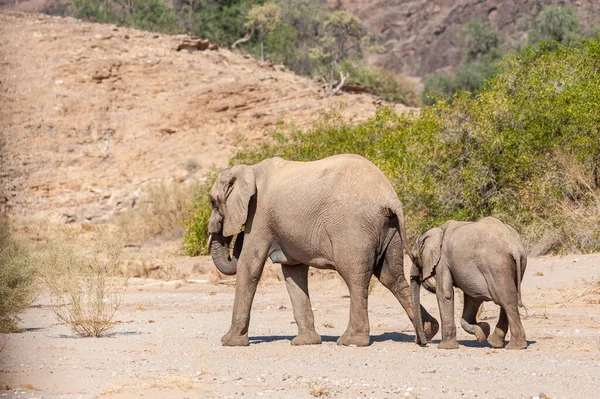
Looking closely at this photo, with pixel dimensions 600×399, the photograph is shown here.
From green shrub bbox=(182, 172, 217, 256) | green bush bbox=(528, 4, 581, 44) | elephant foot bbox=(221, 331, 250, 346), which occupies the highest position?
elephant foot bbox=(221, 331, 250, 346)

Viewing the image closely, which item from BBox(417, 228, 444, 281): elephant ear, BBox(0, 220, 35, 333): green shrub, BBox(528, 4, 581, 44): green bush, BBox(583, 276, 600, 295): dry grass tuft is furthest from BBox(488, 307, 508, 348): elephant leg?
BBox(528, 4, 581, 44): green bush

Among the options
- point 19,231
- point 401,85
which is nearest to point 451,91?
point 401,85

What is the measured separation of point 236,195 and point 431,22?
310 ft

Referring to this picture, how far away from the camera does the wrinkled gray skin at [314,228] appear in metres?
10.1

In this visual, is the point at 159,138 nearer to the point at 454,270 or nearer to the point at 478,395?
the point at 454,270

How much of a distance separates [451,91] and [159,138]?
105ft

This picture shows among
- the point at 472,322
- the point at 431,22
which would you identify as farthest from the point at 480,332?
the point at 431,22

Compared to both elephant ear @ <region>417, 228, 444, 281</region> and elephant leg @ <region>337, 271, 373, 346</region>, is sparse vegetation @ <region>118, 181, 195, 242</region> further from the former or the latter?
elephant ear @ <region>417, 228, 444, 281</region>

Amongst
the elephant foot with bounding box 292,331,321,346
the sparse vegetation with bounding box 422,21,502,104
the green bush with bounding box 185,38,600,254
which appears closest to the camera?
the elephant foot with bounding box 292,331,321,346

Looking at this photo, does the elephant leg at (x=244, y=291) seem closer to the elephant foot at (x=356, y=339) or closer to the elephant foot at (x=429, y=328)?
the elephant foot at (x=356, y=339)

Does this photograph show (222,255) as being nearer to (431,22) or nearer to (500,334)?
(500,334)

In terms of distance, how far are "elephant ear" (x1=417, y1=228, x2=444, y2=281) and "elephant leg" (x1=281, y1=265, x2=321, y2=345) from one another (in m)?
1.41

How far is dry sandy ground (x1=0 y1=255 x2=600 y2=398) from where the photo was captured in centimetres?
764

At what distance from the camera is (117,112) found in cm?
3991
